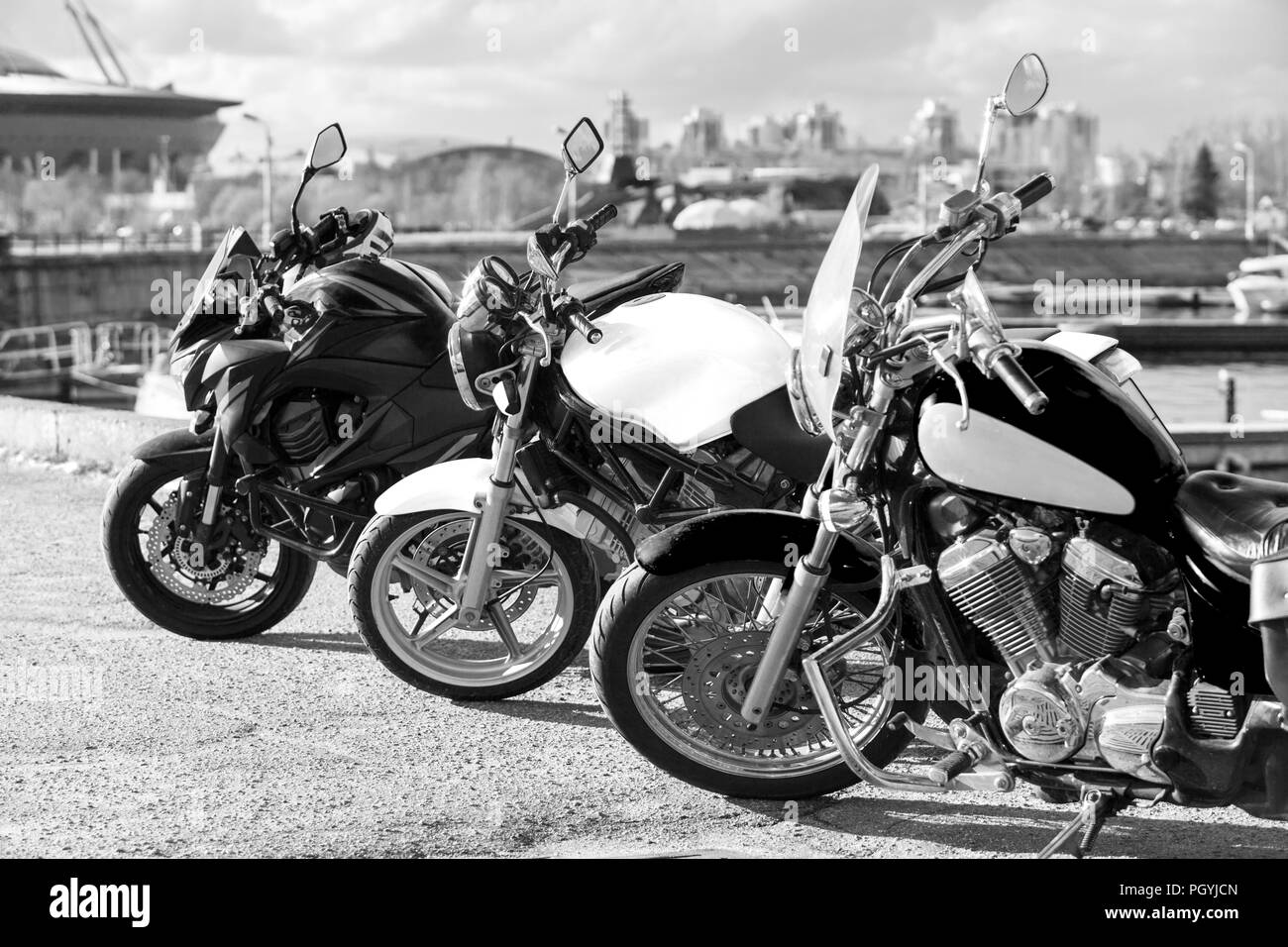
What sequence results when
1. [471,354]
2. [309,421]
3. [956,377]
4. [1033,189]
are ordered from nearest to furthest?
[956,377] → [1033,189] → [471,354] → [309,421]

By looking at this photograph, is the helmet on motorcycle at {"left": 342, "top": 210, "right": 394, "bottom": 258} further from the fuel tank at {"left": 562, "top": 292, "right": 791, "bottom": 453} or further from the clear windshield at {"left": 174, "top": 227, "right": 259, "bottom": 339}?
the fuel tank at {"left": 562, "top": 292, "right": 791, "bottom": 453}

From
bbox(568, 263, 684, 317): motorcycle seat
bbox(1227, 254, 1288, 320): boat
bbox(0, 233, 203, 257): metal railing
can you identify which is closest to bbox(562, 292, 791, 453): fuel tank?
bbox(568, 263, 684, 317): motorcycle seat

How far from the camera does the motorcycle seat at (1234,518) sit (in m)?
3.08

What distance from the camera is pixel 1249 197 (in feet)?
300

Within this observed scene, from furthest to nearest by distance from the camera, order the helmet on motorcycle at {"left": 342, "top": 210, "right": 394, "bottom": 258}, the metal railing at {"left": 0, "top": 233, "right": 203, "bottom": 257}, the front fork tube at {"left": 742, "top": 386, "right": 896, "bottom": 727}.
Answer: the metal railing at {"left": 0, "top": 233, "right": 203, "bottom": 257} < the helmet on motorcycle at {"left": 342, "top": 210, "right": 394, "bottom": 258} < the front fork tube at {"left": 742, "top": 386, "right": 896, "bottom": 727}

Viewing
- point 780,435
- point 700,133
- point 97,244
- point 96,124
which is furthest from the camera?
point 700,133

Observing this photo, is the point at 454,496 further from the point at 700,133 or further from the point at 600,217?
the point at 700,133

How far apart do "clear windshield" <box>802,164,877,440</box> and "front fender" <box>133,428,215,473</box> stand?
2.58 m

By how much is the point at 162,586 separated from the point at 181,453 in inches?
17.9

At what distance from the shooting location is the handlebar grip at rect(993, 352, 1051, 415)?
288cm

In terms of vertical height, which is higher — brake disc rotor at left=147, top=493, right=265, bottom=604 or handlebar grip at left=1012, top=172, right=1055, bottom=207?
handlebar grip at left=1012, top=172, right=1055, bottom=207

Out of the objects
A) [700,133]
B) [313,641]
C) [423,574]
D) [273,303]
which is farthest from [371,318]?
[700,133]

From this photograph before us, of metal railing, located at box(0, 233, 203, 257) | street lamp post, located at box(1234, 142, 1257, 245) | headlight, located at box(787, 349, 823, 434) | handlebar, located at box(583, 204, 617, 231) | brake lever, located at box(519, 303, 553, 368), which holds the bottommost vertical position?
headlight, located at box(787, 349, 823, 434)

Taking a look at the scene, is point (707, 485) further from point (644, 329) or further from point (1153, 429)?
point (1153, 429)
